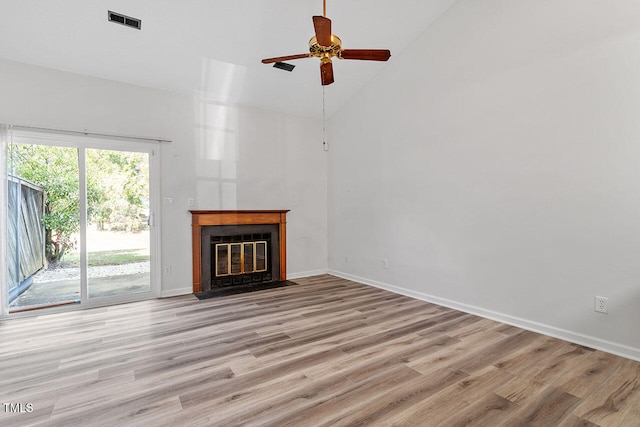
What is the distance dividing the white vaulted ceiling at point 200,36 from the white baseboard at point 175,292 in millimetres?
2787

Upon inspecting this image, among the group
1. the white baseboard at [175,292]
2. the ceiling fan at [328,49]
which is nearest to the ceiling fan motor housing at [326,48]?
the ceiling fan at [328,49]

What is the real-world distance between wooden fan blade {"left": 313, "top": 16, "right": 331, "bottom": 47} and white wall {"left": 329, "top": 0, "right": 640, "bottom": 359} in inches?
79.2

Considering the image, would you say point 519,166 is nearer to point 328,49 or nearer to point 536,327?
point 536,327

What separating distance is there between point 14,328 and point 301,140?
14.4ft

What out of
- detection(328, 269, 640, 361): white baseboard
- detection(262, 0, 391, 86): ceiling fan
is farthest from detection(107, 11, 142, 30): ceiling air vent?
detection(328, 269, 640, 361): white baseboard

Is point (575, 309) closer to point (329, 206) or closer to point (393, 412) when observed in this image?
point (393, 412)

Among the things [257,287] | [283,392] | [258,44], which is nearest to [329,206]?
[257,287]

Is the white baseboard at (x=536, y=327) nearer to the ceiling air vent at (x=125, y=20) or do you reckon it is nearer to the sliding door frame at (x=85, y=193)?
the sliding door frame at (x=85, y=193)

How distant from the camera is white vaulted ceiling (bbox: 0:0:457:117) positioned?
10.0 feet

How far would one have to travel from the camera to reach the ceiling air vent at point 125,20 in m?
3.07

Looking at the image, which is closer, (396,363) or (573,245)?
(396,363)

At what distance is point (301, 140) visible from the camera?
557cm

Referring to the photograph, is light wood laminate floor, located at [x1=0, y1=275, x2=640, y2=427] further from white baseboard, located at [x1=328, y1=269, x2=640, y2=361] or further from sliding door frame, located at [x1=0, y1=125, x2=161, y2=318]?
sliding door frame, located at [x1=0, y1=125, x2=161, y2=318]

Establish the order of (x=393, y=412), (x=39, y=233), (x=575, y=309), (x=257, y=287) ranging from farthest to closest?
(x=257, y=287) → (x=39, y=233) → (x=575, y=309) → (x=393, y=412)
